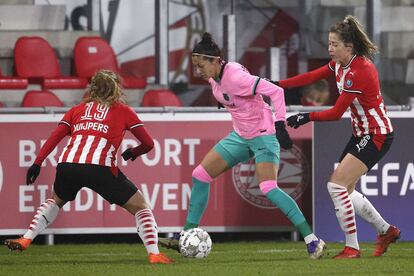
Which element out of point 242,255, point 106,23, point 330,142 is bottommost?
point 242,255

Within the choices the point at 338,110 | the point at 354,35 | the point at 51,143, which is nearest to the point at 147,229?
the point at 51,143

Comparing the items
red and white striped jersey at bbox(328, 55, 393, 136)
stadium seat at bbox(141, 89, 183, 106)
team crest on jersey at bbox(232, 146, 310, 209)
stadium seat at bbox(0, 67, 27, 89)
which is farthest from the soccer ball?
stadium seat at bbox(0, 67, 27, 89)

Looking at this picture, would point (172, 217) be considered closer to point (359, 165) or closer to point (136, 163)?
point (136, 163)

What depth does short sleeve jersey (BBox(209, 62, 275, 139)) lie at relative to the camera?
375 inches

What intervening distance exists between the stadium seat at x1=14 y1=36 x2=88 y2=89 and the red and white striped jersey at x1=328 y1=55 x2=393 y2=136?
5.53 meters

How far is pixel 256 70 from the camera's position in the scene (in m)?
15.7

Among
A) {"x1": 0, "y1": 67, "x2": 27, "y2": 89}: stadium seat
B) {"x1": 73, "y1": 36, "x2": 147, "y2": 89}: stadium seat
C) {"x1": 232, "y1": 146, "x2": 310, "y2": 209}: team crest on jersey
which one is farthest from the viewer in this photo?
{"x1": 73, "y1": 36, "x2": 147, "y2": 89}: stadium seat

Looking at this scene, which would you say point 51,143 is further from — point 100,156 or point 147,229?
point 147,229

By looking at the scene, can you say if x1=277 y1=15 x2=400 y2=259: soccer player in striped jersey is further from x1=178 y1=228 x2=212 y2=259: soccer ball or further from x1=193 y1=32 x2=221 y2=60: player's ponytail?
x1=178 y1=228 x2=212 y2=259: soccer ball

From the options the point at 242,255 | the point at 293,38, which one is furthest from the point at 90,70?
the point at 242,255

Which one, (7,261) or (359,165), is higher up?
(359,165)

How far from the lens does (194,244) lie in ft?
31.0

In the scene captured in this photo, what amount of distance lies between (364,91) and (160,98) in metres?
4.68

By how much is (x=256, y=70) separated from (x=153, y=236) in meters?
6.96
